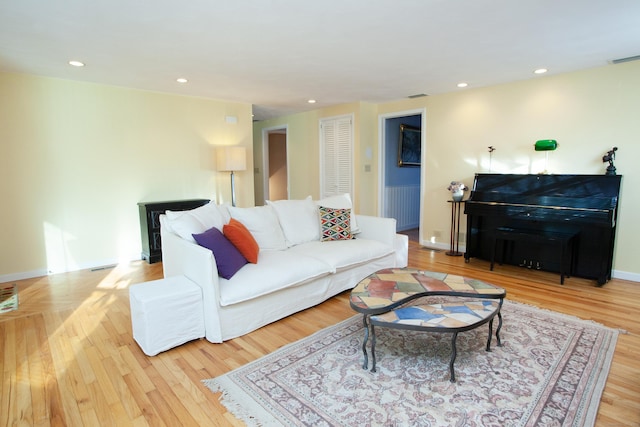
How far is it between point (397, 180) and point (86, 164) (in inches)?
192

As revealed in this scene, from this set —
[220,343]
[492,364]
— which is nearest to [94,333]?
[220,343]

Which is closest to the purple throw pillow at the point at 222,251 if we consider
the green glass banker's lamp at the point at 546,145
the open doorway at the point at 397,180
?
the green glass banker's lamp at the point at 546,145

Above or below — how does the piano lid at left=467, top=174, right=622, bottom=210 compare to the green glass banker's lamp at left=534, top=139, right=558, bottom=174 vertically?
below

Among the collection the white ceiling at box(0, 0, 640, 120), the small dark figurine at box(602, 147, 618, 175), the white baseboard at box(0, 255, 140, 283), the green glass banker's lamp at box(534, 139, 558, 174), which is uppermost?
the white ceiling at box(0, 0, 640, 120)

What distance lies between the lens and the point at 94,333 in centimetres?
265

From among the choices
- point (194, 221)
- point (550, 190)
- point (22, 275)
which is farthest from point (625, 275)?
point (22, 275)

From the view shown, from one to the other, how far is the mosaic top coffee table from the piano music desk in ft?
5.74

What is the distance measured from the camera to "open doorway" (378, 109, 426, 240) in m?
6.11

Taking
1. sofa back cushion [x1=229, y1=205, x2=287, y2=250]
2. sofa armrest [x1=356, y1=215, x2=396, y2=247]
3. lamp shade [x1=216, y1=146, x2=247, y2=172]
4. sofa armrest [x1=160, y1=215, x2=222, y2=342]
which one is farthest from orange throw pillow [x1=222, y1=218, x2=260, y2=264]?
lamp shade [x1=216, y1=146, x2=247, y2=172]

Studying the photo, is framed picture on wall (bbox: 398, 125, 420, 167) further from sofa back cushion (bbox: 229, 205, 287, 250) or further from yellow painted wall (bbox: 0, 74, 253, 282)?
sofa back cushion (bbox: 229, 205, 287, 250)

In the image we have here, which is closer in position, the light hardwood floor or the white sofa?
the light hardwood floor

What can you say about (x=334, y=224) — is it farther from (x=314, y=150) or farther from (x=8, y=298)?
(x=8, y=298)

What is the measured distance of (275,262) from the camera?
2.91m

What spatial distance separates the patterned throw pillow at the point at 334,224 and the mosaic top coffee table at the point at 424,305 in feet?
3.61
